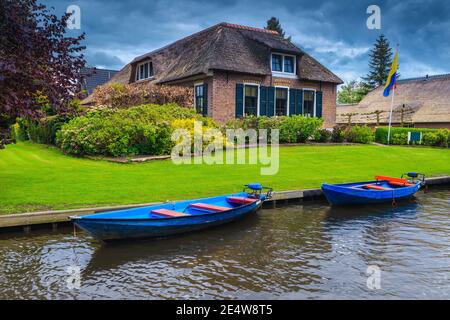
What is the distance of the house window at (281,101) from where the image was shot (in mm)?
27112

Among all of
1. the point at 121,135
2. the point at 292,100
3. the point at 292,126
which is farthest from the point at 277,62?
the point at 121,135

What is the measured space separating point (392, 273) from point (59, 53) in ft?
28.4

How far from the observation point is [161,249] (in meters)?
8.67

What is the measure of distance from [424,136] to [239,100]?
13.5 m

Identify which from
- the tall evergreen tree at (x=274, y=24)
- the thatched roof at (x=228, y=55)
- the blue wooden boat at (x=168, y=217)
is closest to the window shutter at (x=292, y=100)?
the thatched roof at (x=228, y=55)

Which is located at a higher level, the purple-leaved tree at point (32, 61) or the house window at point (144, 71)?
the house window at point (144, 71)

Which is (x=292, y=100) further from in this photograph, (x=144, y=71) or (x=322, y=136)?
(x=144, y=71)

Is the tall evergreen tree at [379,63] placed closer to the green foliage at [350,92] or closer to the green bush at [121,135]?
the green foliage at [350,92]

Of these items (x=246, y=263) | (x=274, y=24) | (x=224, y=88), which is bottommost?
(x=246, y=263)

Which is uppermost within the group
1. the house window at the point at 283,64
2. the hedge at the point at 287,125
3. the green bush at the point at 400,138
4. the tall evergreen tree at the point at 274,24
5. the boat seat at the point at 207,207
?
the tall evergreen tree at the point at 274,24

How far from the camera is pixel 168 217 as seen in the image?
914 centimetres

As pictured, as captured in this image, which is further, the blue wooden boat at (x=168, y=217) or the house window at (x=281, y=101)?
the house window at (x=281, y=101)

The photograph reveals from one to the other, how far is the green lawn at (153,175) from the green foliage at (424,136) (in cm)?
699

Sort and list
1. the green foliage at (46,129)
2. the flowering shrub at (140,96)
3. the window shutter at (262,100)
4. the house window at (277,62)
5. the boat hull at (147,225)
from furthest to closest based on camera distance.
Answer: the house window at (277,62)
the window shutter at (262,100)
the flowering shrub at (140,96)
the green foliage at (46,129)
the boat hull at (147,225)
